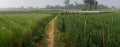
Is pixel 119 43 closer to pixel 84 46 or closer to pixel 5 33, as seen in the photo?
pixel 84 46

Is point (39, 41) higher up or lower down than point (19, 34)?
lower down

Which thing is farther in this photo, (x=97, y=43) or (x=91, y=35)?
(x=91, y=35)

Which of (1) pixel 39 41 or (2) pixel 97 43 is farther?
(1) pixel 39 41

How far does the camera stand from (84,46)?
511 inches

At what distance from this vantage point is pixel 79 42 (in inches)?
527

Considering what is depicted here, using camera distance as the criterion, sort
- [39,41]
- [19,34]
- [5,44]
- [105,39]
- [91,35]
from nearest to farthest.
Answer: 1. [5,44]
2. [19,34]
3. [105,39]
4. [91,35]
5. [39,41]

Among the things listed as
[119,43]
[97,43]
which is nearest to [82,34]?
[97,43]

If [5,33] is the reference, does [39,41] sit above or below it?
below

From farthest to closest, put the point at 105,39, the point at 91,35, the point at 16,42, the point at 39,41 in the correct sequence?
1. the point at 39,41
2. the point at 91,35
3. the point at 105,39
4. the point at 16,42

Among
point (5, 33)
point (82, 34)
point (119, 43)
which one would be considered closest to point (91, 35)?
point (82, 34)

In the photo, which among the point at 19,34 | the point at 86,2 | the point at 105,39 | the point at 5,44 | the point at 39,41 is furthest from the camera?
the point at 86,2

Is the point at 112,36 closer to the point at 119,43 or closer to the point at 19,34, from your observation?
the point at 119,43

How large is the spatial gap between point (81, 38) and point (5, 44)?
4950 millimetres

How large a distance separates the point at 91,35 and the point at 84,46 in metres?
1.17
